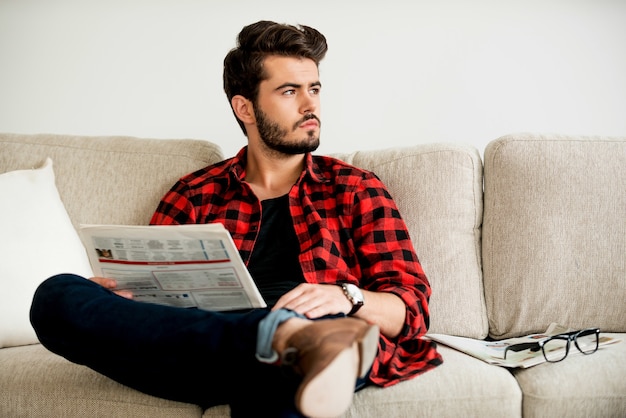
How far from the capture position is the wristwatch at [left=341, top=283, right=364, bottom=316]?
145cm

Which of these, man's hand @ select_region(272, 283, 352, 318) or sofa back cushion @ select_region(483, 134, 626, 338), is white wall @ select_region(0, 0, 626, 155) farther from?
man's hand @ select_region(272, 283, 352, 318)

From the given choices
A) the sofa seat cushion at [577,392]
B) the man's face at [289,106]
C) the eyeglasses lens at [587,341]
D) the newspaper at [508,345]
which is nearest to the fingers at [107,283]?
the man's face at [289,106]

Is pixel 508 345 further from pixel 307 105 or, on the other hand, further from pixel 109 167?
pixel 109 167

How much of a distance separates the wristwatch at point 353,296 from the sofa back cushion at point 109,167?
0.76m

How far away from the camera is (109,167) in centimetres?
200

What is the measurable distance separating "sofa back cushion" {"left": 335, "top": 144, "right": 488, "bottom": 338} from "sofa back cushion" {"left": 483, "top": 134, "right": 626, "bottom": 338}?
52mm

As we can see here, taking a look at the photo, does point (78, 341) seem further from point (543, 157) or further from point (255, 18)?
point (255, 18)

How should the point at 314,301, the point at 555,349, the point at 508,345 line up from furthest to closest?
the point at 508,345, the point at 555,349, the point at 314,301

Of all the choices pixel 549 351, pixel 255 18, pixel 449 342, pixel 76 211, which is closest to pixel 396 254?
pixel 449 342

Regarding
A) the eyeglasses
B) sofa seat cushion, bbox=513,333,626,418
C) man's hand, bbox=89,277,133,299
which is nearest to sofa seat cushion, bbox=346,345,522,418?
sofa seat cushion, bbox=513,333,626,418

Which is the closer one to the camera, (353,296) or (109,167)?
(353,296)

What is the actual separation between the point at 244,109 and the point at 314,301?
0.84 metres

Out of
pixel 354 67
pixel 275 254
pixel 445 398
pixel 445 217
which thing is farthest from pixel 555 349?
pixel 354 67

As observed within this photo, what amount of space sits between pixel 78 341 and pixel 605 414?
110 cm
